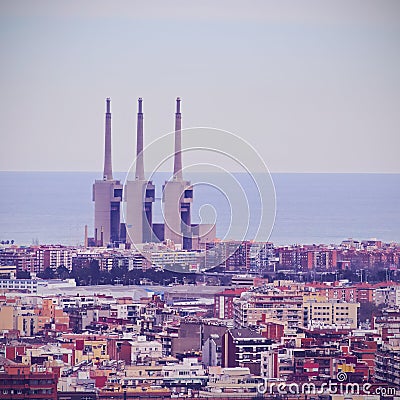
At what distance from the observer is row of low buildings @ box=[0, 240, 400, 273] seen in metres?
22.3

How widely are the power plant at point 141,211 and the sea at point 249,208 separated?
277 millimetres

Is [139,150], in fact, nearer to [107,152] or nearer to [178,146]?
[107,152]

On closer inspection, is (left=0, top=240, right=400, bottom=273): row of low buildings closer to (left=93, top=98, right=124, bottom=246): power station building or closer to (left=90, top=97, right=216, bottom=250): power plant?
(left=90, top=97, right=216, bottom=250): power plant

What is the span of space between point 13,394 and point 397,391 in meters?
1.98

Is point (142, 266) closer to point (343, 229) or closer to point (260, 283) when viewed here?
point (260, 283)

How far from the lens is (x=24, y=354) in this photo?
38.9 feet

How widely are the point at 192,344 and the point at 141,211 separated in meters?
14.9

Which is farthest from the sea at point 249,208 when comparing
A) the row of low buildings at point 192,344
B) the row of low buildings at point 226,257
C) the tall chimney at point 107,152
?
the row of low buildings at point 192,344

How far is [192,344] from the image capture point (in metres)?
13.0

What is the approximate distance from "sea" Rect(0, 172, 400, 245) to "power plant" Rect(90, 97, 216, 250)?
28 centimetres

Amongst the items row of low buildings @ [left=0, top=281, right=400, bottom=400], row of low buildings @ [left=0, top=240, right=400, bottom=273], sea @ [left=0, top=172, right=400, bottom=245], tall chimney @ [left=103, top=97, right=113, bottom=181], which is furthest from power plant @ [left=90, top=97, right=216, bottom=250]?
row of low buildings @ [left=0, top=281, right=400, bottom=400]

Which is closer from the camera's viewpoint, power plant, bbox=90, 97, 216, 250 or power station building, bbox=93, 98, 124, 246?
power plant, bbox=90, 97, 216, 250

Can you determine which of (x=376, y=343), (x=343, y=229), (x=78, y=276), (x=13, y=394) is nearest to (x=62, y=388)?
(x=13, y=394)

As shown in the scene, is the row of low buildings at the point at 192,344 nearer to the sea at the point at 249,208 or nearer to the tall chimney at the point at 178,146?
the tall chimney at the point at 178,146
